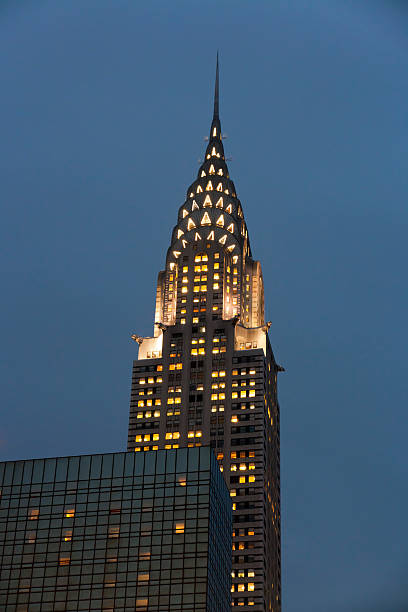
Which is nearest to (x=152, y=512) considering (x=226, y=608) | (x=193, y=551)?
(x=193, y=551)

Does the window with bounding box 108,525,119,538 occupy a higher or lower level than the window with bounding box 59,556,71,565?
higher

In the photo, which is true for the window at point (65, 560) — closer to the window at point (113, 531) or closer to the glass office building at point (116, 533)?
the glass office building at point (116, 533)

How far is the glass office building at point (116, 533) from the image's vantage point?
143250 millimetres

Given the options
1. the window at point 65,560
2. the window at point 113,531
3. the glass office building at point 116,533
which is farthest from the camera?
the window at point 113,531

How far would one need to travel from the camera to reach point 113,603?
14288 cm

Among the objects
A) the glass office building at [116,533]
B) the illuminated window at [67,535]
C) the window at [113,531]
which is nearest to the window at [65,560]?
the glass office building at [116,533]

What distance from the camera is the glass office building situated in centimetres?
14325

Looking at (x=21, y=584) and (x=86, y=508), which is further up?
(x=86, y=508)

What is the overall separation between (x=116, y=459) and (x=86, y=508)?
325 inches

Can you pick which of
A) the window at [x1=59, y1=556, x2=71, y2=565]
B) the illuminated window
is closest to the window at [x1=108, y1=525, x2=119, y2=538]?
the illuminated window

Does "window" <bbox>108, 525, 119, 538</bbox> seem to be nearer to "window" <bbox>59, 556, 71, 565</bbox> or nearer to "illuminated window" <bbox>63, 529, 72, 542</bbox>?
"illuminated window" <bbox>63, 529, 72, 542</bbox>

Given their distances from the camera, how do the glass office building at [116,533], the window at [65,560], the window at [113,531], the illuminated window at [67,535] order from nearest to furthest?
the glass office building at [116,533]
the window at [65,560]
the window at [113,531]
the illuminated window at [67,535]

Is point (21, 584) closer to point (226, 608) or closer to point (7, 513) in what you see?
point (7, 513)

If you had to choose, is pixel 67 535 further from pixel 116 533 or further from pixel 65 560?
pixel 116 533
